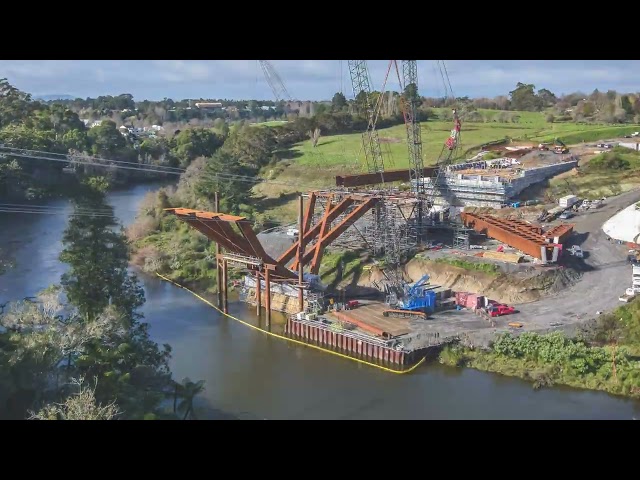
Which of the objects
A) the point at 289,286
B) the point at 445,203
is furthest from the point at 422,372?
the point at 445,203

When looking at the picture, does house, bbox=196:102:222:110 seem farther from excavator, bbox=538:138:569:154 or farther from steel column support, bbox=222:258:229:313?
steel column support, bbox=222:258:229:313

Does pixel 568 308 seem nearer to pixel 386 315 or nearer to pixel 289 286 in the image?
pixel 386 315

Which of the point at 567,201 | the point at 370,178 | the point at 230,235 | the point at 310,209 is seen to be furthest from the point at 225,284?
the point at 567,201

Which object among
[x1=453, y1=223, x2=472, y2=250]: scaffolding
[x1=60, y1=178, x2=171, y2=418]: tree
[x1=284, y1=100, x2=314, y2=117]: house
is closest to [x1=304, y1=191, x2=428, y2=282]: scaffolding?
[x1=453, y1=223, x2=472, y2=250]: scaffolding

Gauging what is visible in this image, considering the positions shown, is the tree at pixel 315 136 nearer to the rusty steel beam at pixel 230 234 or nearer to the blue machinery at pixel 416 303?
the rusty steel beam at pixel 230 234

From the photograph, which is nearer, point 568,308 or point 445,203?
point 568,308

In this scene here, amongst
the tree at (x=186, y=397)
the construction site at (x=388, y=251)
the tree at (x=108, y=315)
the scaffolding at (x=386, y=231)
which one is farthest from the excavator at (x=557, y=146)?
the tree at (x=186, y=397)
